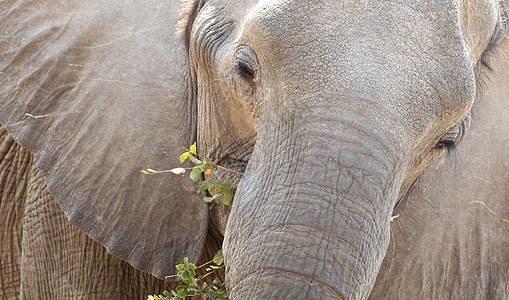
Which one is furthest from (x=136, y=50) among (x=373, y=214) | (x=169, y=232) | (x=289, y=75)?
(x=373, y=214)

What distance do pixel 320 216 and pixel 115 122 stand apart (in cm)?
97

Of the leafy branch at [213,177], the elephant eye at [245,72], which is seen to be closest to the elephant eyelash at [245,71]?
the elephant eye at [245,72]

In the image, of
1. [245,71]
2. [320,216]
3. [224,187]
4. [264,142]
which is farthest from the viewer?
[224,187]

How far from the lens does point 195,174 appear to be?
2.24m

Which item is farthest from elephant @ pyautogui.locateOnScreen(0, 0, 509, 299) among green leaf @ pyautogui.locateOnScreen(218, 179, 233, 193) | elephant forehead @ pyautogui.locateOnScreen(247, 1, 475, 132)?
green leaf @ pyautogui.locateOnScreen(218, 179, 233, 193)

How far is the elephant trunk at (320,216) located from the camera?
1.75 meters

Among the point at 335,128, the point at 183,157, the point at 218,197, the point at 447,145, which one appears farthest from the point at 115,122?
the point at 447,145

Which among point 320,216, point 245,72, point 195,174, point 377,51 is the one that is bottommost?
point 195,174

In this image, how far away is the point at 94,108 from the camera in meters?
2.49

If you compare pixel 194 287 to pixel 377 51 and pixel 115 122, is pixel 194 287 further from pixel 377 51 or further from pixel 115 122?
pixel 377 51

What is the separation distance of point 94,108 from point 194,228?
0.54 m

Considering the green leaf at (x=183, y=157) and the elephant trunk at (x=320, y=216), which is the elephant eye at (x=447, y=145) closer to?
the elephant trunk at (x=320, y=216)

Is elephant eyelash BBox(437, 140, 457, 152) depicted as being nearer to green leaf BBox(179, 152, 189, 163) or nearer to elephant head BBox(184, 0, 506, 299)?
elephant head BBox(184, 0, 506, 299)

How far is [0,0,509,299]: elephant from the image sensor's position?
1782 mm
